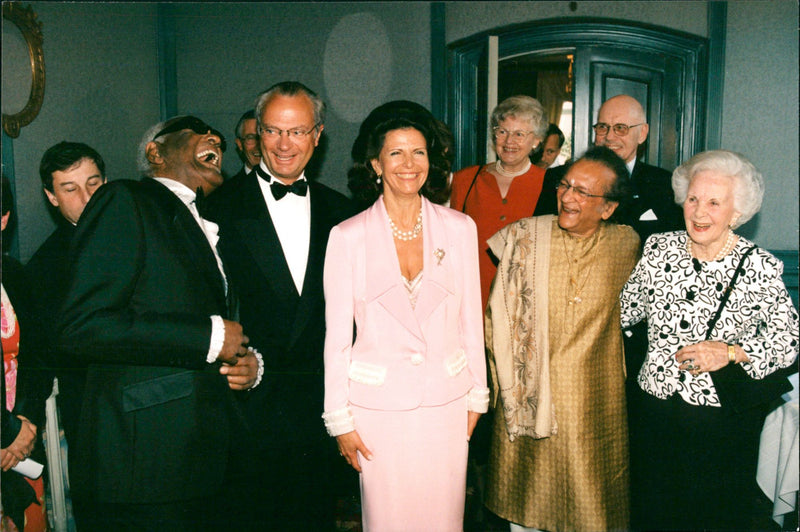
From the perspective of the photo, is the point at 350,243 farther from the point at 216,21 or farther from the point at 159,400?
the point at 216,21

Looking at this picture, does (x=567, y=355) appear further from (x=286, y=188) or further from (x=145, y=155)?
(x=145, y=155)

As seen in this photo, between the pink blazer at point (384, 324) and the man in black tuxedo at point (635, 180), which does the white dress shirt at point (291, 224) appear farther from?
the man in black tuxedo at point (635, 180)

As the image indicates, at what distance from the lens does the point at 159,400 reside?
5.84 ft

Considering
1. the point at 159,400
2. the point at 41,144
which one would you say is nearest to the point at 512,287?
the point at 159,400

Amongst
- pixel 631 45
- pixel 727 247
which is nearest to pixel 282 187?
pixel 727 247

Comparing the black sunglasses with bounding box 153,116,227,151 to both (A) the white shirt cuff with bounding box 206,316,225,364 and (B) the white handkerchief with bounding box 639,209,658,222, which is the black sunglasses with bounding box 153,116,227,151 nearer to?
(A) the white shirt cuff with bounding box 206,316,225,364

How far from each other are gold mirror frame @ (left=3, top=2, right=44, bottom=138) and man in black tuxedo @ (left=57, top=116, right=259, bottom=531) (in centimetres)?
204

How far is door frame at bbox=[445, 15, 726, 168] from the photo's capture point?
15.2ft

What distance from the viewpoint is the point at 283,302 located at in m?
2.20

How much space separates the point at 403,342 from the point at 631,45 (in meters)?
3.86

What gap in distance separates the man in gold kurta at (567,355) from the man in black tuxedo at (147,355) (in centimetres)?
108

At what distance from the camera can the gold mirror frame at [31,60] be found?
10.8ft

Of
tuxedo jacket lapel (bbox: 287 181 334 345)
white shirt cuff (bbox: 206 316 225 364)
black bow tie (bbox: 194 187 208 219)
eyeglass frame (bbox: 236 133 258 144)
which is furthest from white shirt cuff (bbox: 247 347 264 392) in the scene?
eyeglass frame (bbox: 236 133 258 144)

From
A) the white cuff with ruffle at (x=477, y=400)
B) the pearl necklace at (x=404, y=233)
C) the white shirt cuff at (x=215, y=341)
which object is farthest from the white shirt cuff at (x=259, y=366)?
the white cuff with ruffle at (x=477, y=400)
